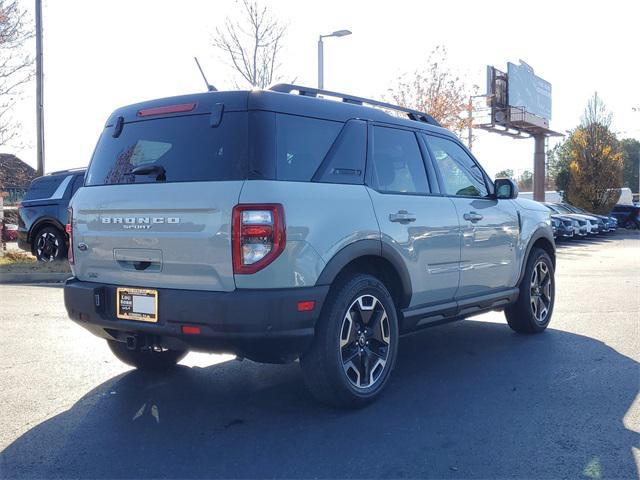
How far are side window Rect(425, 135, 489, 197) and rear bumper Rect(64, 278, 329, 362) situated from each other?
1926mm

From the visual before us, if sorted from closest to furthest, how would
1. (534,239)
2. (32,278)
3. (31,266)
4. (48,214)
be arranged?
(534,239)
(32,278)
(31,266)
(48,214)

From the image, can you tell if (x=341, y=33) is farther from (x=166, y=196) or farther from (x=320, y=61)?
(x=166, y=196)

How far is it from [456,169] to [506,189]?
2.11ft

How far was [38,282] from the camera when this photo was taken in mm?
11531

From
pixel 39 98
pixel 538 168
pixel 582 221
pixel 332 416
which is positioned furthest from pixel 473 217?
pixel 538 168

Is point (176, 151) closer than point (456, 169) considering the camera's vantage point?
Yes

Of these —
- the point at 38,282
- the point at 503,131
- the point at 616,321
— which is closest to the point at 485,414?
the point at 616,321

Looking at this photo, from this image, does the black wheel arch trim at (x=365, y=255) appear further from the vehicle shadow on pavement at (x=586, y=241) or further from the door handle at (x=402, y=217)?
the vehicle shadow on pavement at (x=586, y=241)

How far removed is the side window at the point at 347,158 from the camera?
4.18 metres

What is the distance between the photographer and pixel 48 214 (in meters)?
12.3

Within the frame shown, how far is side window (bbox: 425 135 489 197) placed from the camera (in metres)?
5.33

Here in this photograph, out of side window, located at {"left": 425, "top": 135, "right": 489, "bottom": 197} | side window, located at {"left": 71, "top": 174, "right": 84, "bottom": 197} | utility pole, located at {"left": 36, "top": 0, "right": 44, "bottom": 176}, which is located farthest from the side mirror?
utility pole, located at {"left": 36, "top": 0, "right": 44, "bottom": 176}

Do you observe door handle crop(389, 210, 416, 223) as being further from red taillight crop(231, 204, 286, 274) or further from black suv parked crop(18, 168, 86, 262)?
black suv parked crop(18, 168, 86, 262)

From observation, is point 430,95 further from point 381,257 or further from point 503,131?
point 381,257
